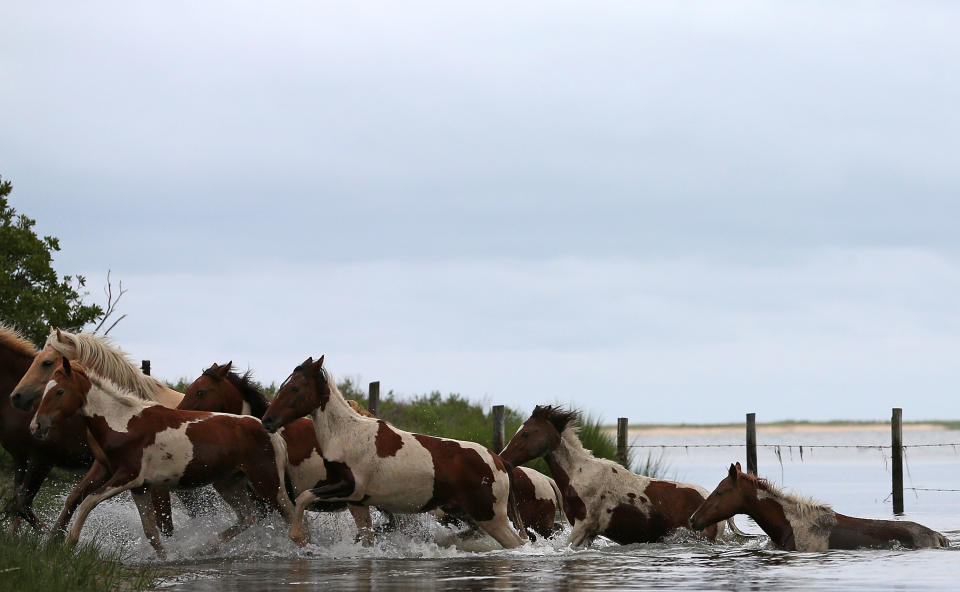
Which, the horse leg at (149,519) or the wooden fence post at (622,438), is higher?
the wooden fence post at (622,438)

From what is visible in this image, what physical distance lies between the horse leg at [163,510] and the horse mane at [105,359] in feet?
3.42

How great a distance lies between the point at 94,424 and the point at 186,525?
87.4 inches

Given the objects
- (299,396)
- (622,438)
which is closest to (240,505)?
(299,396)

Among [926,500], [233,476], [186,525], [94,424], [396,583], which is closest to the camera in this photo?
[396,583]

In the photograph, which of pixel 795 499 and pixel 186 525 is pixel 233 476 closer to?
pixel 186 525

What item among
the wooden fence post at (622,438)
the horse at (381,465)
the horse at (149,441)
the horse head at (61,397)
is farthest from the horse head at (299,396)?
the wooden fence post at (622,438)

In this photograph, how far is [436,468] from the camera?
1254 cm

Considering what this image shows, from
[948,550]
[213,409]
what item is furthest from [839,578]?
[213,409]

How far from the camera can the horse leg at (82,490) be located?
11.6 meters

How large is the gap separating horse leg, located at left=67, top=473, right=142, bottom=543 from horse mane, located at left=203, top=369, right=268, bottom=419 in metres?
2.35

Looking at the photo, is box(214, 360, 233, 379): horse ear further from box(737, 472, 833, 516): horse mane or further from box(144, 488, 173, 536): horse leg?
box(737, 472, 833, 516): horse mane

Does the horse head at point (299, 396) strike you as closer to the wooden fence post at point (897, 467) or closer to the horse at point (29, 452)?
the horse at point (29, 452)

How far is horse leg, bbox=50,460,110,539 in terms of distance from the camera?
11609 millimetres

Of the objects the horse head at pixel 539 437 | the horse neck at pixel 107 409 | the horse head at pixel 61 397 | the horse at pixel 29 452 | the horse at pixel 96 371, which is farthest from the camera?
the horse head at pixel 539 437
